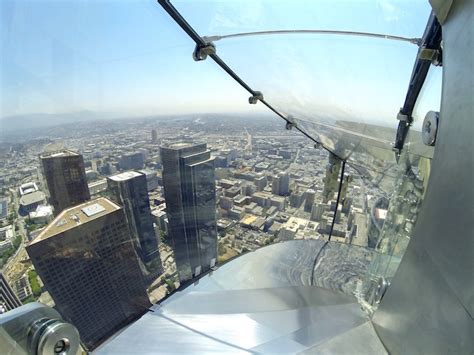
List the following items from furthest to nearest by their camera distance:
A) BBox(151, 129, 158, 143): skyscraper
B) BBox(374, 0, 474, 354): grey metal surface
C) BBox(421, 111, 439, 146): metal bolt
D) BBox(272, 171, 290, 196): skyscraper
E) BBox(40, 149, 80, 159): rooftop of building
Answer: BBox(272, 171, 290, 196): skyscraper
BBox(151, 129, 158, 143): skyscraper
BBox(40, 149, 80, 159): rooftop of building
BBox(421, 111, 439, 146): metal bolt
BBox(374, 0, 474, 354): grey metal surface

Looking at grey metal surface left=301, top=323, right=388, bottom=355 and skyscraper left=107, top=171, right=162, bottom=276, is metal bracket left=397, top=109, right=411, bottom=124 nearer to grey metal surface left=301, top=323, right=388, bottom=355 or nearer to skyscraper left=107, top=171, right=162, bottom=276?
grey metal surface left=301, top=323, right=388, bottom=355

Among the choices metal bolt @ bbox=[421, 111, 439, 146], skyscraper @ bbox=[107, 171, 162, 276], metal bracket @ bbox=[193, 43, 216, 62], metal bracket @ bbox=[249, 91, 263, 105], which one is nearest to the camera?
metal bolt @ bbox=[421, 111, 439, 146]

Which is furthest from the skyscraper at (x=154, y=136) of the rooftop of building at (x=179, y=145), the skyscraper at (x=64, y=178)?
the skyscraper at (x=64, y=178)

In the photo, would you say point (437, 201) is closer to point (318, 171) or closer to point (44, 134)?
point (44, 134)

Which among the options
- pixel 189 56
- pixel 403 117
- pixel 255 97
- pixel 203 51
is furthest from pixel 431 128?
pixel 255 97

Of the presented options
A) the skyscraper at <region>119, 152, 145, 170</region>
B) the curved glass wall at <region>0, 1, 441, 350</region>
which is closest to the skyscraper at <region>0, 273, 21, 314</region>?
the curved glass wall at <region>0, 1, 441, 350</region>

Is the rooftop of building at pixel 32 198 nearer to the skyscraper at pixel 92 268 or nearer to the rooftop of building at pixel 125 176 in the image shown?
the skyscraper at pixel 92 268

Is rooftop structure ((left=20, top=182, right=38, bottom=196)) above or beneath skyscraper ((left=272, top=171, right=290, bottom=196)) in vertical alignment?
above

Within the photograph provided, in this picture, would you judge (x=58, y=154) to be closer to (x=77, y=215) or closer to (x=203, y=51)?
(x=77, y=215)

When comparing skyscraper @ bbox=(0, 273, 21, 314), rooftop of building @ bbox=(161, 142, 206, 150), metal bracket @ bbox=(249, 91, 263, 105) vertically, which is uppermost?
metal bracket @ bbox=(249, 91, 263, 105)
